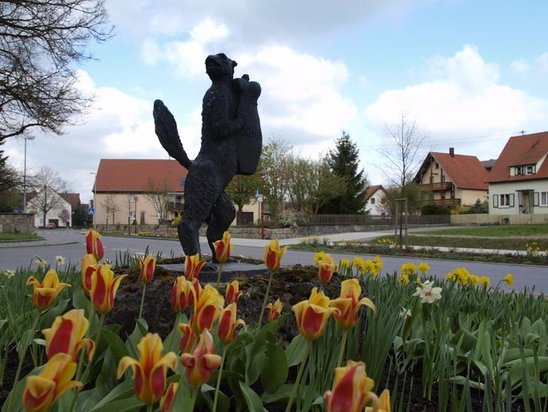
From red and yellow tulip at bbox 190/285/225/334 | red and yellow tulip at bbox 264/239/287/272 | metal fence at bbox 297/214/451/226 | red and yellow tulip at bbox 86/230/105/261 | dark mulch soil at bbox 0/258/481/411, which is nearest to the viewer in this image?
red and yellow tulip at bbox 190/285/225/334

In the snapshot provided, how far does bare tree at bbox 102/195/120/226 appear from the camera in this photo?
7419cm

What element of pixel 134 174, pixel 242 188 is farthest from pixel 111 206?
pixel 242 188

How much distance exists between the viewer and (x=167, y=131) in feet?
15.9

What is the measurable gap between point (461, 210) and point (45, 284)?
6154cm

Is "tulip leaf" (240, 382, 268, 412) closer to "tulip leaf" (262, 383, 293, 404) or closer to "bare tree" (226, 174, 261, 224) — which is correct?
"tulip leaf" (262, 383, 293, 404)

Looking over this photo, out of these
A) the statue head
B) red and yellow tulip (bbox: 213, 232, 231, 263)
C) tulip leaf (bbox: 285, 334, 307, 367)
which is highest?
the statue head

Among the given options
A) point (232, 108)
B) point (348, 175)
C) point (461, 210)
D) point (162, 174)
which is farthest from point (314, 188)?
point (232, 108)

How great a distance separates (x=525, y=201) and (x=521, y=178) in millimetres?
2503

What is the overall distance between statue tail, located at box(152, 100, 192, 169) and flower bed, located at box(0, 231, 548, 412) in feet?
4.17

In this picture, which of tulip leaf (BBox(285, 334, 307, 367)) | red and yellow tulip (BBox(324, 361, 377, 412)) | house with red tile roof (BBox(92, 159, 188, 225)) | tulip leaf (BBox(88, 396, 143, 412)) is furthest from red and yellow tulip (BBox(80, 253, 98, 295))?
house with red tile roof (BBox(92, 159, 188, 225))

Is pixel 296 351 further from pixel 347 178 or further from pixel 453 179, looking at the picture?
pixel 453 179

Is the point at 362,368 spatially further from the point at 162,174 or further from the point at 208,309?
the point at 162,174

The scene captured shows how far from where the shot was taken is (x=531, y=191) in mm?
54750

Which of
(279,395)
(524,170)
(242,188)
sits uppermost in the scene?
(524,170)
